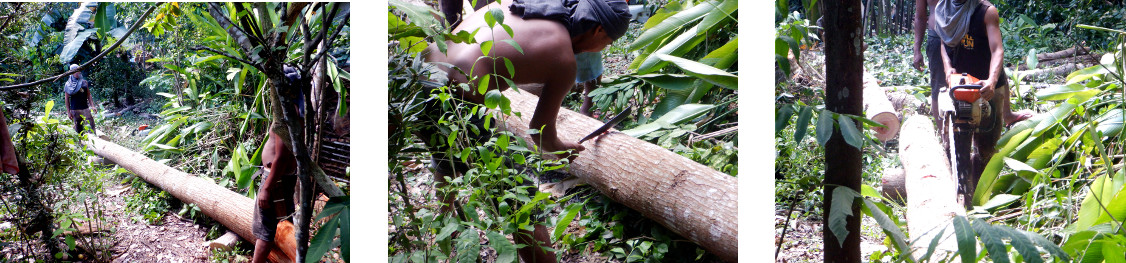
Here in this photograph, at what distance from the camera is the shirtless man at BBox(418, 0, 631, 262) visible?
1313 millimetres

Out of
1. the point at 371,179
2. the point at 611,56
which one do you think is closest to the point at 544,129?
the point at 611,56

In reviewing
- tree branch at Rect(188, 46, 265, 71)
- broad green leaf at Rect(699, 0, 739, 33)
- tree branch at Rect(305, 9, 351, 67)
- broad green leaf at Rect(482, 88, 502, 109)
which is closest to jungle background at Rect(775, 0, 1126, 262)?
broad green leaf at Rect(699, 0, 739, 33)

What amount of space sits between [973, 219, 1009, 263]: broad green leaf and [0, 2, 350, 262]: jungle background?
112 centimetres

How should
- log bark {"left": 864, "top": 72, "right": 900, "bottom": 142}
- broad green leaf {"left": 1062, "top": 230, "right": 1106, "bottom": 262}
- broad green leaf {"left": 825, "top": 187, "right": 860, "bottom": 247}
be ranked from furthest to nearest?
1. log bark {"left": 864, "top": 72, "right": 900, "bottom": 142}
2. broad green leaf {"left": 825, "top": 187, "right": 860, "bottom": 247}
3. broad green leaf {"left": 1062, "top": 230, "right": 1106, "bottom": 262}

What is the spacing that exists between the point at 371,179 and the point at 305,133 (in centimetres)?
16

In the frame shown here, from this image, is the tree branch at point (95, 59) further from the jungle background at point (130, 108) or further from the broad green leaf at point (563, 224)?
the broad green leaf at point (563, 224)

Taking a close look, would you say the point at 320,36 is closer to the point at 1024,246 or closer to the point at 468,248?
the point at 468,248

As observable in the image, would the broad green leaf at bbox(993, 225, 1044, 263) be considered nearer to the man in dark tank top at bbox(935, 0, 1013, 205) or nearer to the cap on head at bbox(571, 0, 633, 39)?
the man in dark tank top at bbox(935, 0, 1013, 205)

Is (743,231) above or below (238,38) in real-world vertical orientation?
below

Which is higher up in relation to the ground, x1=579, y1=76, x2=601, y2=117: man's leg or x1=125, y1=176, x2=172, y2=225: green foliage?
x1=579, y1=76, x2=601, y2=117: man's leg

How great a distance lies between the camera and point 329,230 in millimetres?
1324

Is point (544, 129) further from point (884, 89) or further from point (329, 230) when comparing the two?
point (884, 89)

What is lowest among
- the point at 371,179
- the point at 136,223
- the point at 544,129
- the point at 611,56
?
the point at 136,223

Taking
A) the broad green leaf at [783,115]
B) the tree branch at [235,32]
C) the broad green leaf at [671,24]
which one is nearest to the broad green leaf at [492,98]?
the broad green leaf at [671,24]
